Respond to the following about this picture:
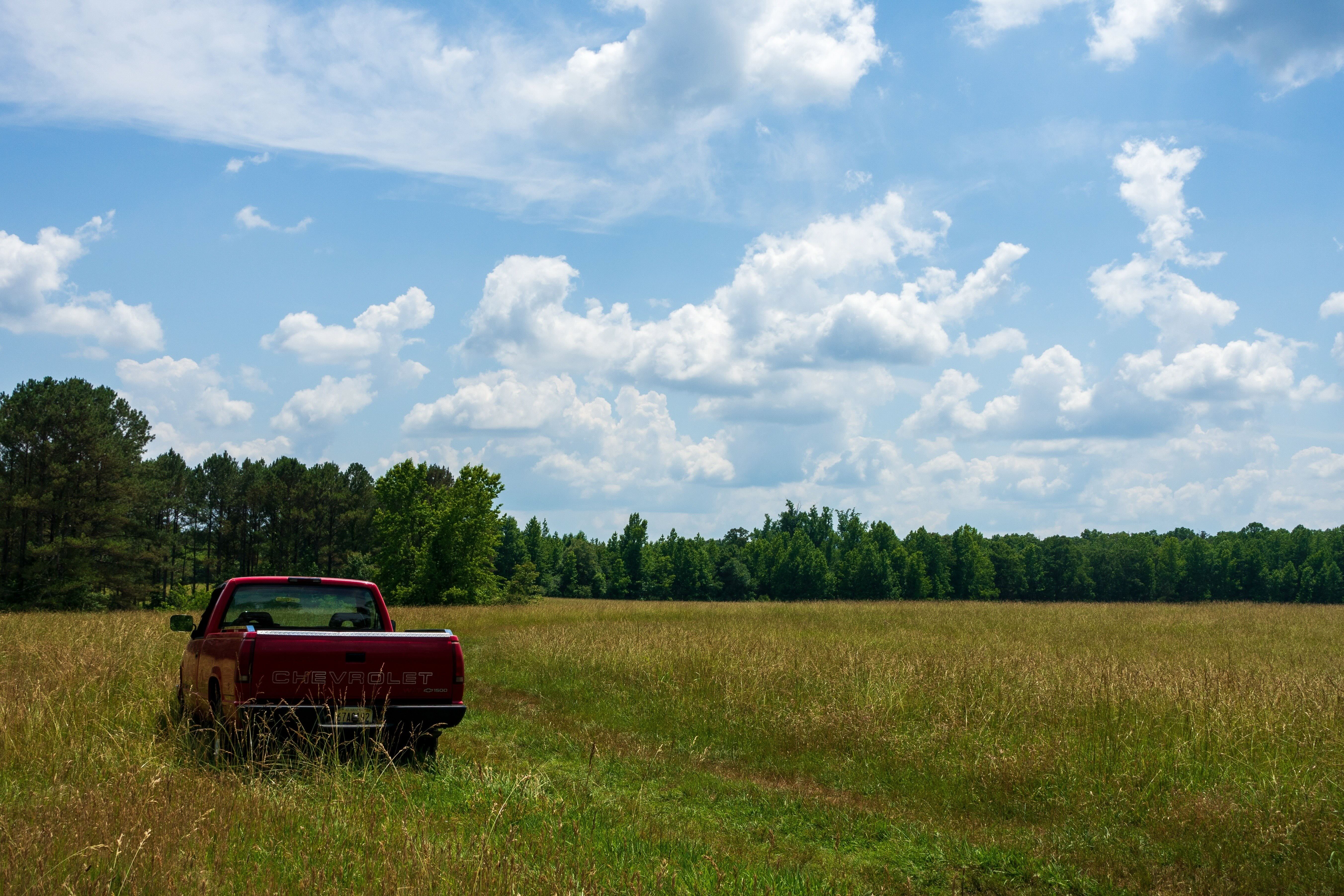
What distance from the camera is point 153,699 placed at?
9.69 m

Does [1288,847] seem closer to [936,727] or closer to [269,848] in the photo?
[936,727]

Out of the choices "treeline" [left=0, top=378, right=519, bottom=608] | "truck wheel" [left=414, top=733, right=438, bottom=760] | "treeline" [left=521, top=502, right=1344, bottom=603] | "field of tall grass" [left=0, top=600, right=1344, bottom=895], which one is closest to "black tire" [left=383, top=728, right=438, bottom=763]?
"truck wheel" [left=414, top=733, right=438, bottom=760]

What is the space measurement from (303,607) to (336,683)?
2.77 m

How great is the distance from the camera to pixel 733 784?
27.5 feet

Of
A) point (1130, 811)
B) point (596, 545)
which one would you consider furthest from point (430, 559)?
point (596, 545)

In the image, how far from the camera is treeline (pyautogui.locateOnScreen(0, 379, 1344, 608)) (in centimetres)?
4312

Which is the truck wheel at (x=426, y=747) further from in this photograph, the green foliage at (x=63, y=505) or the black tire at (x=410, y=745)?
the green foliage at (x=63, y=505)

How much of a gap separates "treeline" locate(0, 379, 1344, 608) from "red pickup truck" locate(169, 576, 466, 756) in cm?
4257

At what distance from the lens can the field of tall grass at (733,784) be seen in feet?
15.6

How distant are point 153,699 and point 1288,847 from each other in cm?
1125

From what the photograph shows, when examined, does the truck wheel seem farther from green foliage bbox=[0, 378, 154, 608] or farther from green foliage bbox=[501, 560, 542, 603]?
green foliage bbox=[501, 560, 542, 603]

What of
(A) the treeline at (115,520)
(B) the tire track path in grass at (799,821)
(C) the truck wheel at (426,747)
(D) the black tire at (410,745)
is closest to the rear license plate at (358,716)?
(D) the black tire at (410,745)

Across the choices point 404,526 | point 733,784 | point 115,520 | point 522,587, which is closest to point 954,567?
point 522,587

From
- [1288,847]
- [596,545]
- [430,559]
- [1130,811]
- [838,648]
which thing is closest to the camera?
[1288,847]
